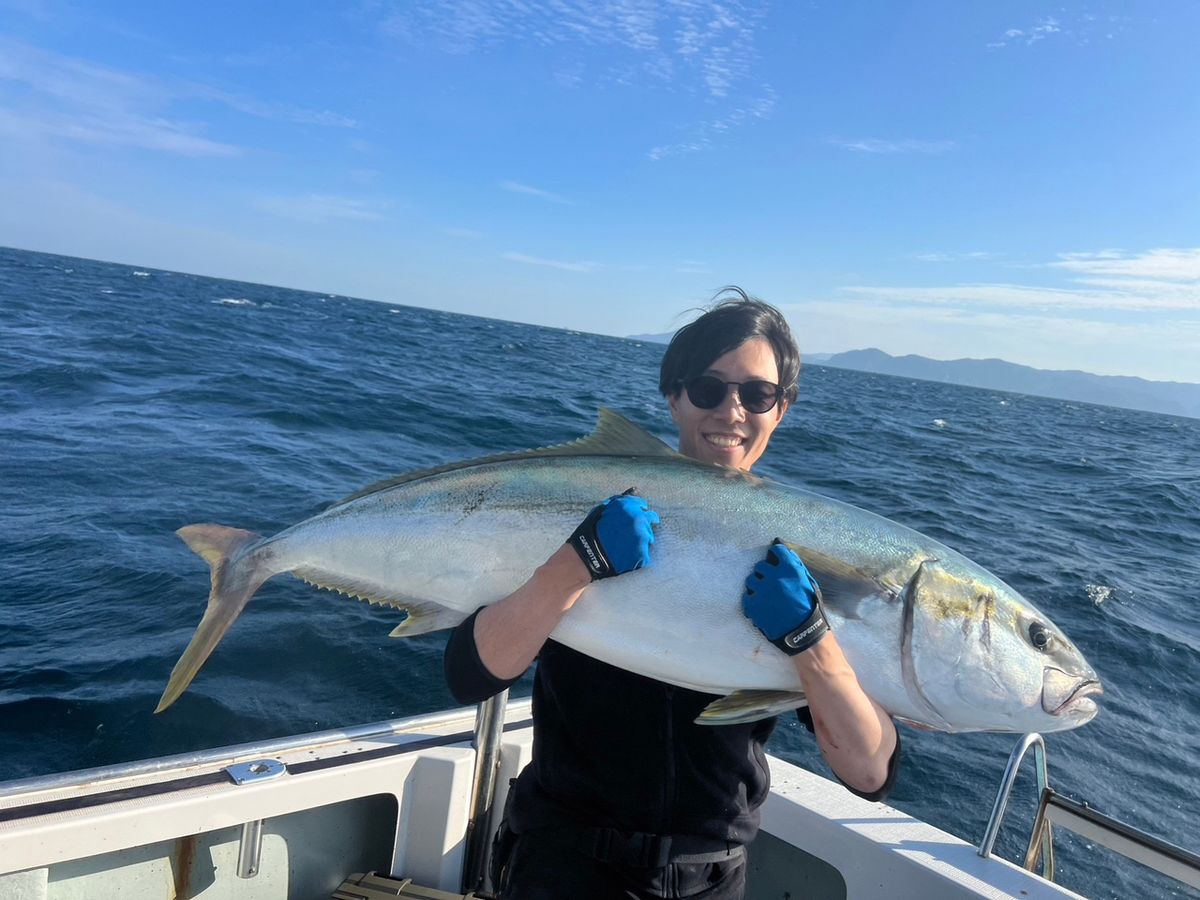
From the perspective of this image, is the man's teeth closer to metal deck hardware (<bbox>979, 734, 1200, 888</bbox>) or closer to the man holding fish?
the man holding fish

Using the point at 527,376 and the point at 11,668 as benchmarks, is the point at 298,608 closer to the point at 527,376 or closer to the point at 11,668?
the point at 11,668

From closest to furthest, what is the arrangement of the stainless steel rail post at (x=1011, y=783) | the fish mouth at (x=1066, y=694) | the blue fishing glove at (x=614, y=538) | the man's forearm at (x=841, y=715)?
the man's forearm at (x=841, y=715) → the blue fishing glove at (x=614, y=538) → the fish mouth at (x=1066, y=694) → the stainless steel rail post at (x=1011, y=783)

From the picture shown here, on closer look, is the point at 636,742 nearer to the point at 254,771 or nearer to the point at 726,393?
the point at 726,393

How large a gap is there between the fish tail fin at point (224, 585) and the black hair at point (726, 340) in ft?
5.66

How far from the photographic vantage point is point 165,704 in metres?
2.60

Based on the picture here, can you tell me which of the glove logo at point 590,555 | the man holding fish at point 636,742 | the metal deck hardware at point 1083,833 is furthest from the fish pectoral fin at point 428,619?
the metal deck hardware at point 1083,833

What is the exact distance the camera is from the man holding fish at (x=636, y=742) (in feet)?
6.68

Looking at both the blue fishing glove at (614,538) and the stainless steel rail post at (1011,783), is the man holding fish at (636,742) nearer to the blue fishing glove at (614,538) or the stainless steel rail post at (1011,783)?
the blue fishing glove at (614,538)

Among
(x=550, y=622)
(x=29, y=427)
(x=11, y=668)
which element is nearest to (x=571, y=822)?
(x=550, y=622)

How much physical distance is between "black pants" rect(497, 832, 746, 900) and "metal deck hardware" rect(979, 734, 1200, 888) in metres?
1.37

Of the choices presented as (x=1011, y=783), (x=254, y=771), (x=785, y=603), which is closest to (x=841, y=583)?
(x=785, y=603)

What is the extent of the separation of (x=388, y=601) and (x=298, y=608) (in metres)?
4.81

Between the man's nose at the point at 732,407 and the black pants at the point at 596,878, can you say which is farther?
the man's nose at the point at 732,407

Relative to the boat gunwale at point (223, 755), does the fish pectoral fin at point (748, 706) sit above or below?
above
